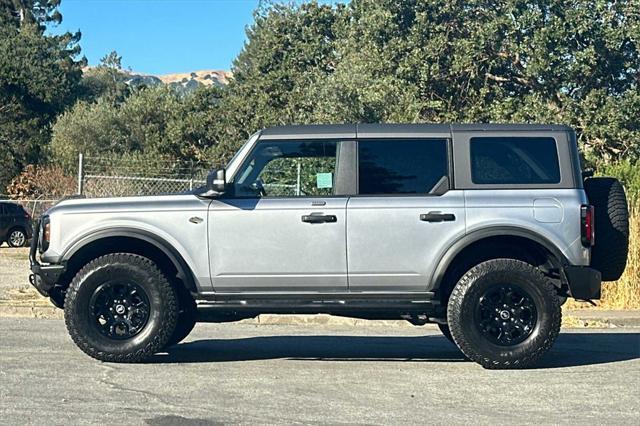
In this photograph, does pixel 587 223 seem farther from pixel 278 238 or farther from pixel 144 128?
pixel 144 128

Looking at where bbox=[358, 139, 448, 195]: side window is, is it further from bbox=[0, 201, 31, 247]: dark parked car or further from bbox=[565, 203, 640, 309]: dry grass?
bbox=[0, 201, 31, 247]: dark parked car

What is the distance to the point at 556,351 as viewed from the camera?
9664mm

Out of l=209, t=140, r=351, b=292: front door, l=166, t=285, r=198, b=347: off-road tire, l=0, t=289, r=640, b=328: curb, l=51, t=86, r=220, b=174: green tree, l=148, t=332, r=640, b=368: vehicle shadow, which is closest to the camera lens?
l=209, t=140, r=351, b=292: front door

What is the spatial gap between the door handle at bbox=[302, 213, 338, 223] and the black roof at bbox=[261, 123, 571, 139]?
0.72 m

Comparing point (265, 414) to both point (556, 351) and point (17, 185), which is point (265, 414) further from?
point (17, 185)

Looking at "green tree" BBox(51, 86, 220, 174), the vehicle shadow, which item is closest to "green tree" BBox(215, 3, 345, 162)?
"green tree" BBox(51, 86, 220, 174)

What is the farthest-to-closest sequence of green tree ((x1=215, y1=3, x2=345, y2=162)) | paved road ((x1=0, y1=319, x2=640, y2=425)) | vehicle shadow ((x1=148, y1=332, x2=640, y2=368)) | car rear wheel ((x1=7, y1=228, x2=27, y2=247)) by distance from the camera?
green tree ((x1=215, y1=3, x2=345, y2=162)) → car rear wheel ((x1=7, y1=228, x2=27, y2=247)) → vehicle shadow ((x1=148, y1=332, x2=640, y2=368)) → paved road ((x1=0, y1=319, x2=640, y2=425))

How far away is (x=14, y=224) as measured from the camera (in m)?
28.8

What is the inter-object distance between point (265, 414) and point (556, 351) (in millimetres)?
3979

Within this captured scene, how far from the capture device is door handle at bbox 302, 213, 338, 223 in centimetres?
839

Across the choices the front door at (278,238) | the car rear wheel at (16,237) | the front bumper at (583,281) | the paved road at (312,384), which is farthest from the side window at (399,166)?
the car rear wheel at (16,237)


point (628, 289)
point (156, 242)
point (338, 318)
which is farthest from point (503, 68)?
Answer: point (156, 242)

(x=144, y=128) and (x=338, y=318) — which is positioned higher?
(x=144, y=128)

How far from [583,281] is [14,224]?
23.3 meters
